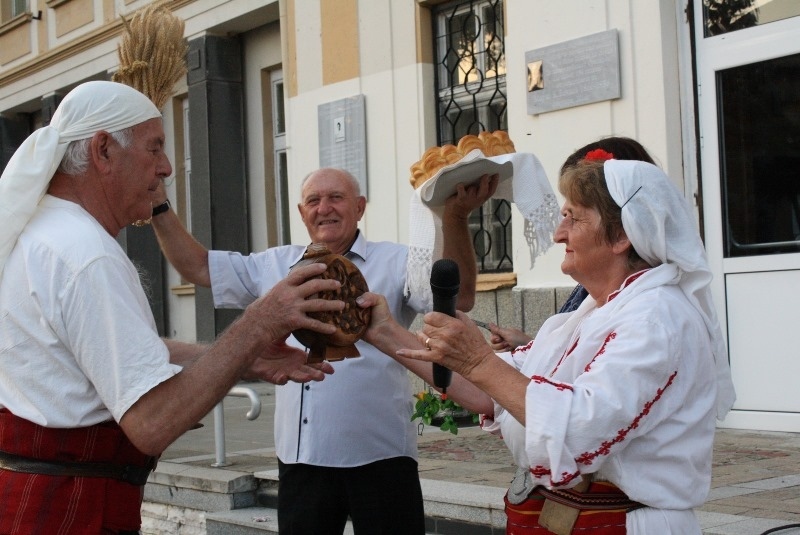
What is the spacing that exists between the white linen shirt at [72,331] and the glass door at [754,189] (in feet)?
17.1

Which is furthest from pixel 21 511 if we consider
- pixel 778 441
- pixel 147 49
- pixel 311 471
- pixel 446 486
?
pixel 778 441

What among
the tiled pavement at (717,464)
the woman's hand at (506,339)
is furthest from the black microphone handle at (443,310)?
the tiled pavement at (717,464)

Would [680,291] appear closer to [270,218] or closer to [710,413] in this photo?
[710,413]

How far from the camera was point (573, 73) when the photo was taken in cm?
776

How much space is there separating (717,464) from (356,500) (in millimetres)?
2762

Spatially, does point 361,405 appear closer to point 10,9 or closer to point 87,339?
point 87,339

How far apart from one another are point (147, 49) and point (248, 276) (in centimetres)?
91

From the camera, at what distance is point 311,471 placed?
3.72 m

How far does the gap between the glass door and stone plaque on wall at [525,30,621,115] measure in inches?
23.5

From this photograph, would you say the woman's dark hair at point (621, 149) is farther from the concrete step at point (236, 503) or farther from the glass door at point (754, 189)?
the glass door at point (754, 189)

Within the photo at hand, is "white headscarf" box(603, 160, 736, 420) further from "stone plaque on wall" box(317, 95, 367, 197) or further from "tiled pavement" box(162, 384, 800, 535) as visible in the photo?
"stone plaque on wall" box(317, 95, 367, 197)

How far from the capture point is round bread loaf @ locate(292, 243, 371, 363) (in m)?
2.79

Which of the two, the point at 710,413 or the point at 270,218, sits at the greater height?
the point at 270,218

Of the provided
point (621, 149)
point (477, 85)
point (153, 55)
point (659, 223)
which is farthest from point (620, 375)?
point (477, 85)
